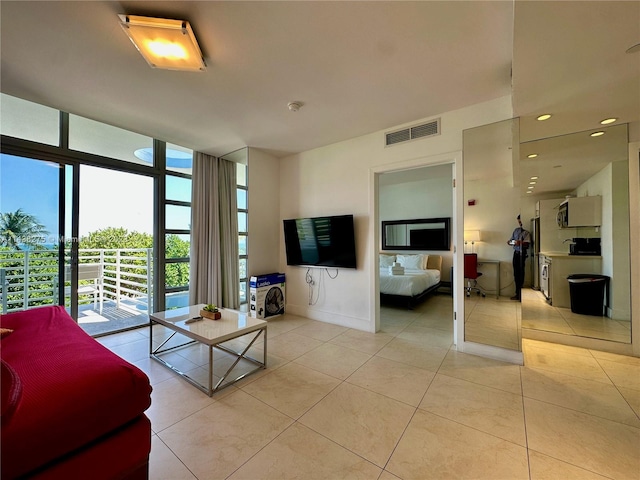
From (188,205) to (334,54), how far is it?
320 centimetres

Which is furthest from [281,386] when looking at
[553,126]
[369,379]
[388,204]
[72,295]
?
[388,204]

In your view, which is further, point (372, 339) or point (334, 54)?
point (372, 339)

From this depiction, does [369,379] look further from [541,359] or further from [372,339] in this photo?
[541,359]

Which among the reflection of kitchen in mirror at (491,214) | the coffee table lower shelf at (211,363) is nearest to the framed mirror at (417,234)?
the reflection of kitchen in mirror at (491,214)

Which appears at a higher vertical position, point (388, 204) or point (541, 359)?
point (388, 204)

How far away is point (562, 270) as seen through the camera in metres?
3.19

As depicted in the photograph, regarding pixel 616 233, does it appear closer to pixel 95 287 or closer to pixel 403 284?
pixel 403 284

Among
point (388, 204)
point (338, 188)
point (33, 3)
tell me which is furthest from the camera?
point (388, 204)

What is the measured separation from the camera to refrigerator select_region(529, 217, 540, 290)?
308 centimetres

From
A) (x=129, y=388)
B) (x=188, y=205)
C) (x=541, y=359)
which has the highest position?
(x=188, y=205)

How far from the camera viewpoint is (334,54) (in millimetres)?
1933

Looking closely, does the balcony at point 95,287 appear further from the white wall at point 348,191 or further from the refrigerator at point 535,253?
the refrigerator at point 535,253

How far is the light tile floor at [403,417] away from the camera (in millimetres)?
1340

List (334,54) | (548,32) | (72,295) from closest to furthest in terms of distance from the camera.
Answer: (548,32), (334,54), (72,295)
